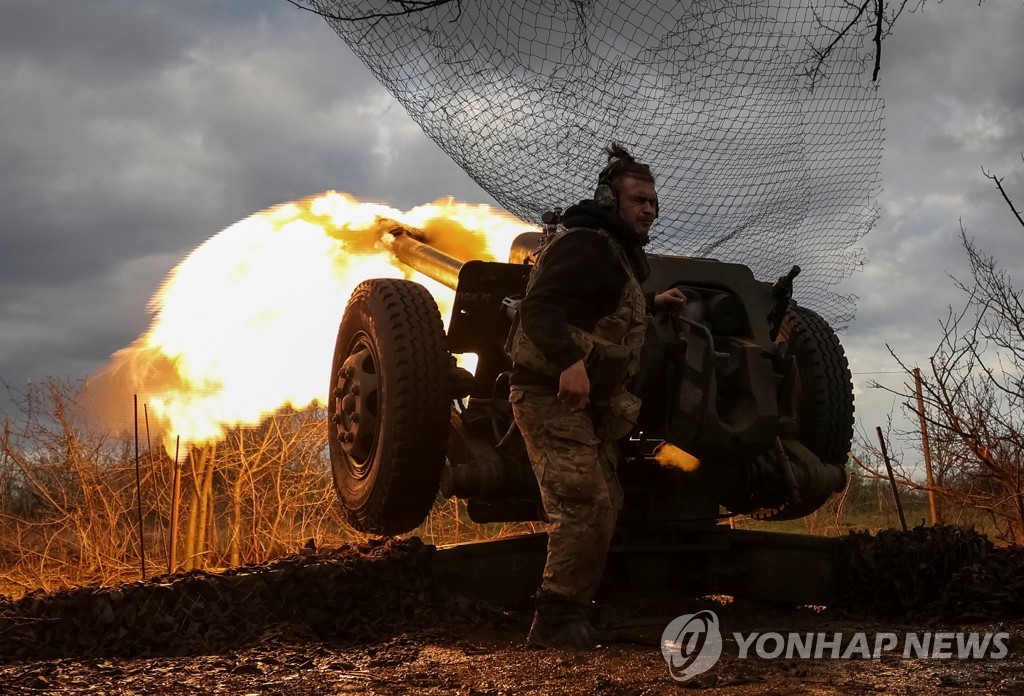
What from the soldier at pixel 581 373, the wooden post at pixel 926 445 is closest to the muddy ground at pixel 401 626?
the soldier at pixel 581 373

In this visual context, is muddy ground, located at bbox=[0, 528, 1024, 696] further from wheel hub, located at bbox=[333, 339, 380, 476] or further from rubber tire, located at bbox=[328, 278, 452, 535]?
wheel hub, located at bbox=[333, 339, 380, 476]

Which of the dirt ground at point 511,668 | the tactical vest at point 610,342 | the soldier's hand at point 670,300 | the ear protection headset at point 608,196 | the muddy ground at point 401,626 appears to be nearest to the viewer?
the dirt ground at point 511,668

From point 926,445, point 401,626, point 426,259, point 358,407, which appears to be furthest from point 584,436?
point 926,445

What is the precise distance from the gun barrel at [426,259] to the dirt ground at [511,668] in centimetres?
240

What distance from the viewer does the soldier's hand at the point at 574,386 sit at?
4.06 meters

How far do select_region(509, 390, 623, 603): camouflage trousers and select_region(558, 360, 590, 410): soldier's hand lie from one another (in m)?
0.22

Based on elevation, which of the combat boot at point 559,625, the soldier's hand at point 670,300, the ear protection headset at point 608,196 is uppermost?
the ear protection headset at point 608,196

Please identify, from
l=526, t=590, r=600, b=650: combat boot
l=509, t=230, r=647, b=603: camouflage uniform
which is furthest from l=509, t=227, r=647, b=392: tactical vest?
l=526, t=590, r=600, b=650: combat boot

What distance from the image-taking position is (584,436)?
431cm

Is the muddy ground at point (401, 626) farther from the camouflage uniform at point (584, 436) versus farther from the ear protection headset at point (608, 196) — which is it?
the ear protection headset at point (608, 196)

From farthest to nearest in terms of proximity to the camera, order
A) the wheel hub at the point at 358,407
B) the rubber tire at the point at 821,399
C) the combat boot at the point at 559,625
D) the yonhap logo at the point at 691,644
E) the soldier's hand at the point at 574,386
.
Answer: the rubber tire at the point at 821,399 < the wheel hub at the point at 358,407 < the combat boot at the point at 559,625 < the soldier's hand at the point at 574,386 < the yonhap logo at the point at 691,644

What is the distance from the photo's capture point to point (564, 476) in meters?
4.26

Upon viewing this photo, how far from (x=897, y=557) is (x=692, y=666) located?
2101 millimetres

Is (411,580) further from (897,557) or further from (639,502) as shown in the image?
(897,557)
